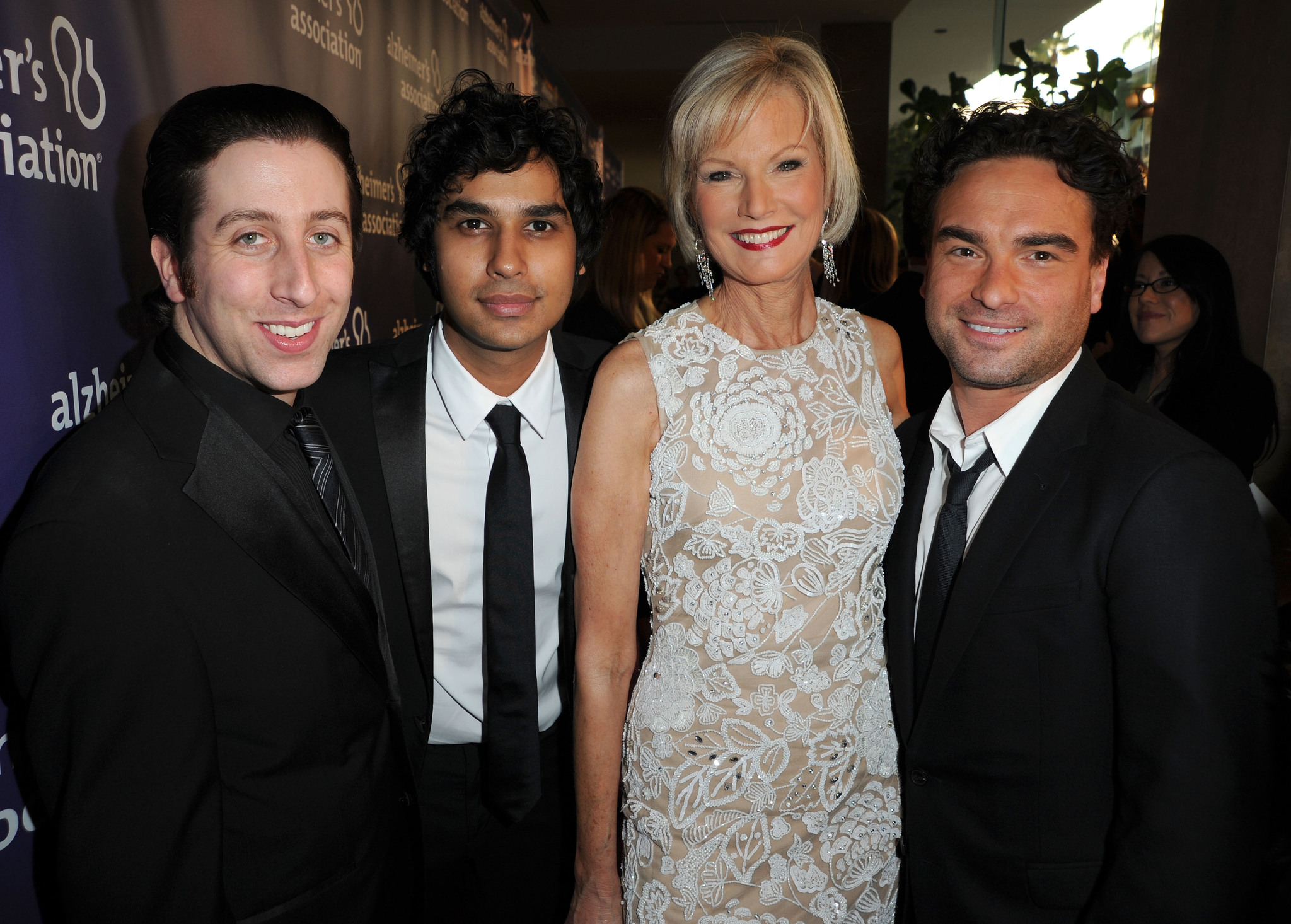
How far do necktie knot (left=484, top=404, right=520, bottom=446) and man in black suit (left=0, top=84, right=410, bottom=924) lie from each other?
0.42m

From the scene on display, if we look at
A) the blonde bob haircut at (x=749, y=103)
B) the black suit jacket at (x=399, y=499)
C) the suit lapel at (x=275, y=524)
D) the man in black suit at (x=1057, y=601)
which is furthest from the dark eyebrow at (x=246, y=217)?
the man in black suit at (x=1057, y=601)

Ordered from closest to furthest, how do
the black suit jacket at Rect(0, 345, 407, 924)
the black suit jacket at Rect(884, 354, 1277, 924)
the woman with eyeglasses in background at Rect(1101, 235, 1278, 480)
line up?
the black suit jacket at Rect(0, 345, 407, 924)
the black suit jacket at Rect(884, 354, 1277, 924)
the woman with eyeglasses in background at Rect(1101, 235, 1278, 480)

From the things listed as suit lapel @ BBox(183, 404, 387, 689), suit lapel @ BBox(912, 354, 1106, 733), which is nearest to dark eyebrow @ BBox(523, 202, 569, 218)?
suit lapel @ BBox(183, 404, 387, 689)

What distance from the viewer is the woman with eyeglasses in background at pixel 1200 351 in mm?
3305

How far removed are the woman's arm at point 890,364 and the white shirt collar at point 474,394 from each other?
754mm

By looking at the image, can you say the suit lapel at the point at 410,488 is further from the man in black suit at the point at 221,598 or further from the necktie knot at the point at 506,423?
the man in black suit at the point at 221,598

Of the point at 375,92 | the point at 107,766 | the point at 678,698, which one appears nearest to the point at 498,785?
Answer: the point at 678,698

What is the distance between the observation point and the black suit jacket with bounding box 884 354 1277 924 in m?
1.17

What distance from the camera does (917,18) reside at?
28.8 ft

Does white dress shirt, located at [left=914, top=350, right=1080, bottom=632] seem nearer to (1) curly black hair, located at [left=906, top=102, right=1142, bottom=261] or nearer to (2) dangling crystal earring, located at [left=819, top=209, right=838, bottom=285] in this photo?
(1) curly black hair, located at [left=906, top=102, right=1142, bottom=261]

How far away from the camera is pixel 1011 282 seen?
151 cm

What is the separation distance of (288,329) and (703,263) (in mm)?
885

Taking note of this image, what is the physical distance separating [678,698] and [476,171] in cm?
131

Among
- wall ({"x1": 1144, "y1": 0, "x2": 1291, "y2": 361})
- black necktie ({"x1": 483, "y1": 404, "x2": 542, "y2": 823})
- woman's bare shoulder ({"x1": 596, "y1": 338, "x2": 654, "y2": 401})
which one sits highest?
wall ({"x1": 1144, "y1": 0, "x2": 1291, "y2": 361})
